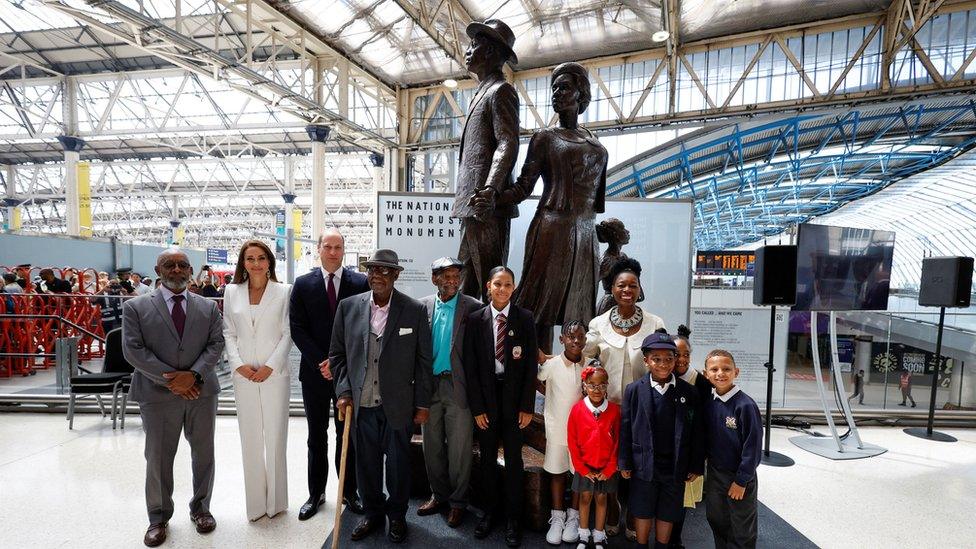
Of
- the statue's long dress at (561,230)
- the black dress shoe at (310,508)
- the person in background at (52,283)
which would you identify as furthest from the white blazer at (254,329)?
the person in background at (52,283)

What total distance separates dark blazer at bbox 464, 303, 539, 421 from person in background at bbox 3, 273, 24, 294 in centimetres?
910

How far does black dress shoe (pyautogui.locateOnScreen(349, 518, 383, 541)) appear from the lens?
2.87m

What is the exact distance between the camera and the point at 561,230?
312 centimetres

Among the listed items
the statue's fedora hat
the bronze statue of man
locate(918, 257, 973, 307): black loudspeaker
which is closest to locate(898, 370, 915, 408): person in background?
locate(918, 257, 973, 307): black loudspeaker

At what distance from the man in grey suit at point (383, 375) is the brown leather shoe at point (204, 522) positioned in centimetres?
106

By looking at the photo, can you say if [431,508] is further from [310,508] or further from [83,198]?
[83,198]

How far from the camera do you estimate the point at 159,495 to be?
2.95 m

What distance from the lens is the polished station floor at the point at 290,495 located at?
121 inches

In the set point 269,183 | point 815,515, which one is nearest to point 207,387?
point 815,515

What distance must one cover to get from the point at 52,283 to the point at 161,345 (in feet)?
26.3

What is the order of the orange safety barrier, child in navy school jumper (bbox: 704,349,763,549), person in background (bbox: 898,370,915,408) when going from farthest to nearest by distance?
the orange safety barrier, person in background (bbox: 898,370,915,408), child in navy school jumper (bbox: 704,349,763,549)

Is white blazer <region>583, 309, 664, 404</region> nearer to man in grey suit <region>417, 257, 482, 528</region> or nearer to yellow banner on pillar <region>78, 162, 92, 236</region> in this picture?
man in grey suit <region>417, 257, 482, 528</region>

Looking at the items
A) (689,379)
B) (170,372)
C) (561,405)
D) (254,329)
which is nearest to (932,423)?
(689,379)

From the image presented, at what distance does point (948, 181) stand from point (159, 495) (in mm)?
27913
